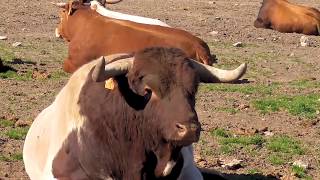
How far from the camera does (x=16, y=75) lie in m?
13.4

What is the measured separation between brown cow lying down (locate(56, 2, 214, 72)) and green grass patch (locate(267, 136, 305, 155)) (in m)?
4.11

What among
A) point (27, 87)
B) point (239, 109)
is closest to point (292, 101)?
point (239, 109)

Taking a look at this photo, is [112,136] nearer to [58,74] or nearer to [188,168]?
[188,168]

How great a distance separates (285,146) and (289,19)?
13734mm

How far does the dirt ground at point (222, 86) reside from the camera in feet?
30.3

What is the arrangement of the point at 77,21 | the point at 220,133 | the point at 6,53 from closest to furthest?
1. the point at 220,133
2. the point at 77,21
3. the point at 6,53

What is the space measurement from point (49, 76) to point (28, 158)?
237 inches

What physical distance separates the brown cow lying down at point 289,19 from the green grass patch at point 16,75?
10.7 metres

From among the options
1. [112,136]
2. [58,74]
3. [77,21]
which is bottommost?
[58,74]

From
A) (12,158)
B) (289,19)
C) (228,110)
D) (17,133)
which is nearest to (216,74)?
(12,158)

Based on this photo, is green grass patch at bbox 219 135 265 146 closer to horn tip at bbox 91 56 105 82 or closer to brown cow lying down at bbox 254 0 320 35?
horn tip at bbox 91 56 105 82

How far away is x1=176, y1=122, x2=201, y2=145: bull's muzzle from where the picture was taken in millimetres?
5535

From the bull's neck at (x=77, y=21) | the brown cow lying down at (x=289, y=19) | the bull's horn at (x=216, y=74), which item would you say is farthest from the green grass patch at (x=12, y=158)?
the brown cow lying down at (x=289, y=19)

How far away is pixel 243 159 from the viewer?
927 cm
